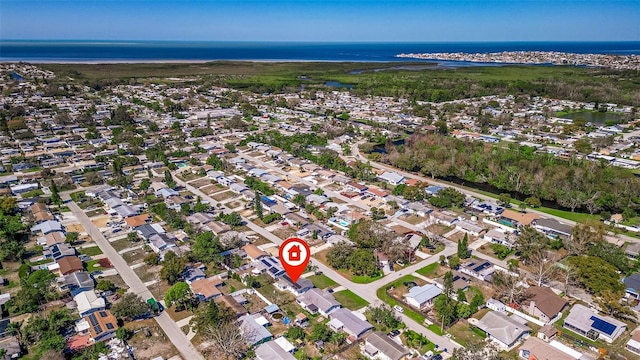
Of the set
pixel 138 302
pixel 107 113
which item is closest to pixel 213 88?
pixel 107 113

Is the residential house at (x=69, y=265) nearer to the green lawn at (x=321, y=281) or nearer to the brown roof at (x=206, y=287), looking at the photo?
the brown roof at (x=206, y=287)

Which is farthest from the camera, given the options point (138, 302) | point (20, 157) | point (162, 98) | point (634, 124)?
point (162, 98)

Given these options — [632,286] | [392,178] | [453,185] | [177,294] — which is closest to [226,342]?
[177,294]

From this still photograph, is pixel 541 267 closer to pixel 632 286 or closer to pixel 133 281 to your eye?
pixel 632 286

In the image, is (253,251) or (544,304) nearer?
(544,304)

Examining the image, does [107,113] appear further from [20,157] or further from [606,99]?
[606,99]
